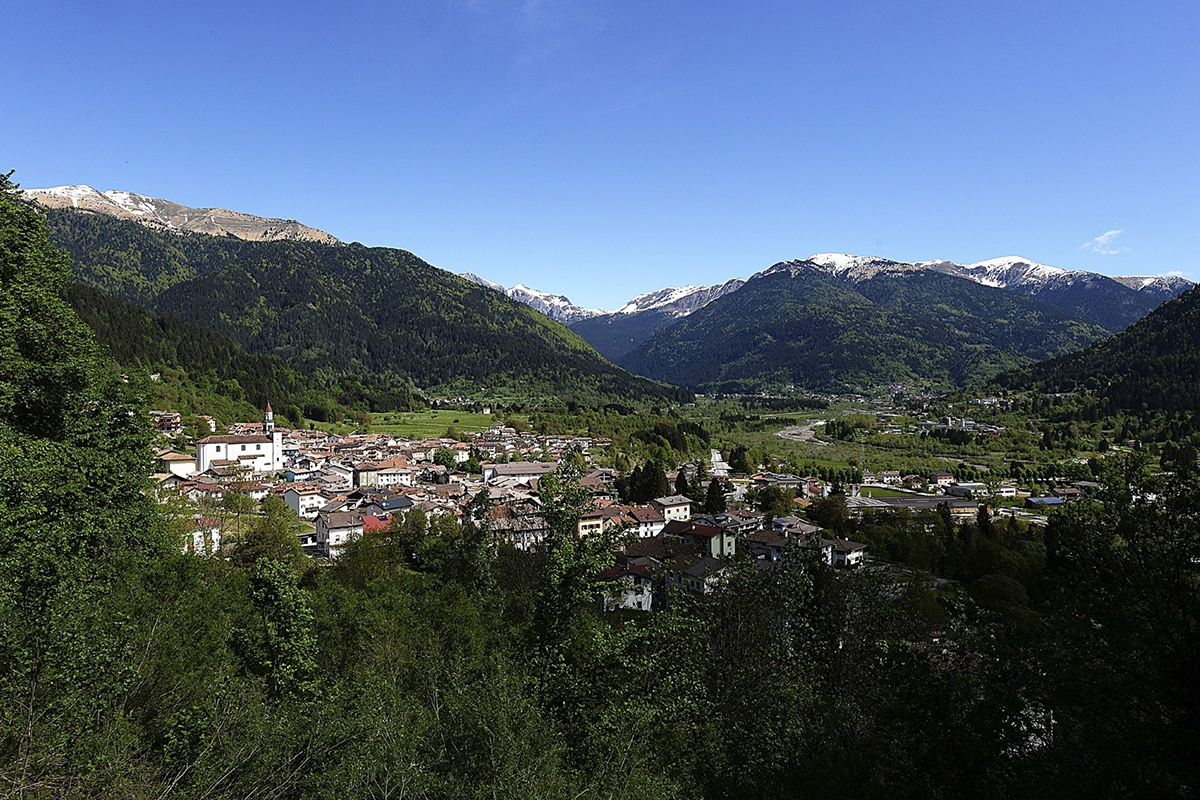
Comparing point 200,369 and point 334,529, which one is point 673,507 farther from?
point 200,369

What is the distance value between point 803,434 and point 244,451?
433 ft

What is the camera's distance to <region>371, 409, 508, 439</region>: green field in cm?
12600

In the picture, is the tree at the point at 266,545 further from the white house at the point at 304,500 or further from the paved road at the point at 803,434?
the paved road at the point at 803,434

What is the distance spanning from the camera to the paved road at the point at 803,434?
151750 mm

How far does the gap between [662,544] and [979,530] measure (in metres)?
28.9

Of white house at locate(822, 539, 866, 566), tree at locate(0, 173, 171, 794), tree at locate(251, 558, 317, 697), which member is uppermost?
tree at locate(0, 173, 171, 794)

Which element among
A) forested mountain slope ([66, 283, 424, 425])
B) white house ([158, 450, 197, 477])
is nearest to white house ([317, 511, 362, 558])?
white house ([158, 450, 197, 477])

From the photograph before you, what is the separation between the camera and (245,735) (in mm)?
11062

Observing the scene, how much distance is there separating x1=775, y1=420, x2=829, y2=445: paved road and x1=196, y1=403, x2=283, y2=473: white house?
115540 mm

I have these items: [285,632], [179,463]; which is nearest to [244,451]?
[179,463]

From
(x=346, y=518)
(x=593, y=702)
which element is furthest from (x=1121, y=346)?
(x=593, y=702)

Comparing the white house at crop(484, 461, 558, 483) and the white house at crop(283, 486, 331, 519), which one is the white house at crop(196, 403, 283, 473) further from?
the white house at crop(484, 461, 558, 483)

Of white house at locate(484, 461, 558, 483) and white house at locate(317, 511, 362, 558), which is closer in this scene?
white house at locate(317, 511, 362, 558)

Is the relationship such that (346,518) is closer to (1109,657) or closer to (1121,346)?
(1109,657)
